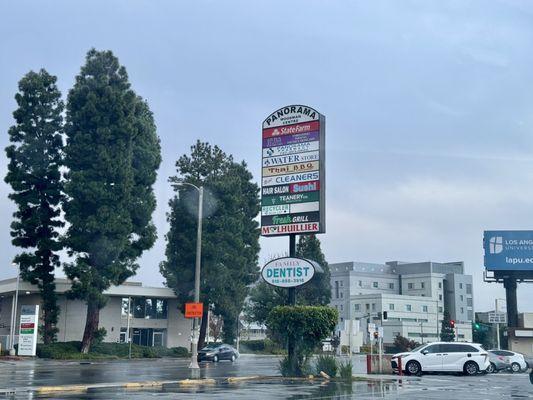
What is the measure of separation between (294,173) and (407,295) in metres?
114

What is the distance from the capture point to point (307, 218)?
102 ft

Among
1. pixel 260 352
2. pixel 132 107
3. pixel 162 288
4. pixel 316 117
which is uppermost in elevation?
pixel 132 107

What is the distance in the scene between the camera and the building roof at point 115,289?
62.5m

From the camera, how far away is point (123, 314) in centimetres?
7175

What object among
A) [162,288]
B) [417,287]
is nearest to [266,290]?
[162,288]

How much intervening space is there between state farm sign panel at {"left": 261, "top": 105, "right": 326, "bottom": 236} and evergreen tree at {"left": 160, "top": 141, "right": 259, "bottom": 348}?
34.6 meters

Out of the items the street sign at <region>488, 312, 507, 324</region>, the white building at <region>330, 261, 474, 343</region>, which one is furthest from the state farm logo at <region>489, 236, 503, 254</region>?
the white building at <region>330, 261, 474, 343</region>

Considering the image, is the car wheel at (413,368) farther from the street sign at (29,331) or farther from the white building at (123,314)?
the white building at (123,314)

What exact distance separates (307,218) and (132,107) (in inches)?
1229

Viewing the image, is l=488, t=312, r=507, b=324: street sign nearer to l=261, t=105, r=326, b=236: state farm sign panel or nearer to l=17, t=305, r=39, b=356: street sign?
l=17, t=305, r=39, b=356: street sign

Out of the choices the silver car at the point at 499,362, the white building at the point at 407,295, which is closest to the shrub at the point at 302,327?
the silver car at the point at 499,362

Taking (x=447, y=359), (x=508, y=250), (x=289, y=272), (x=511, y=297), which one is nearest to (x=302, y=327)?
(x=289, y=272)

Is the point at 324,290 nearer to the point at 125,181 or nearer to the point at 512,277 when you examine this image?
the point at 512,277

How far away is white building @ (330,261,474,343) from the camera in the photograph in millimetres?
131125
